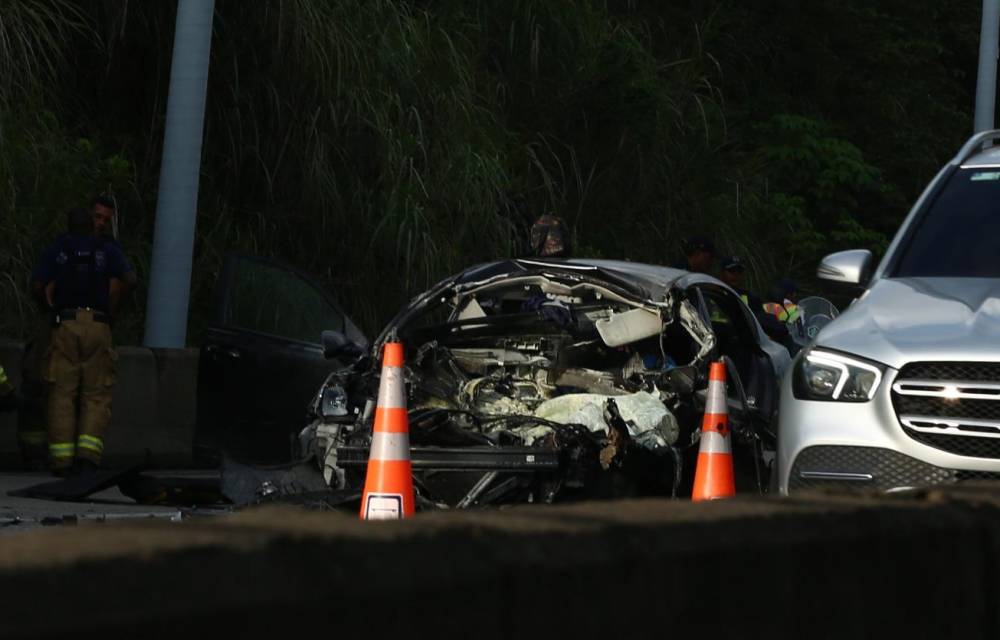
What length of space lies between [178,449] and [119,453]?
467 millimetres

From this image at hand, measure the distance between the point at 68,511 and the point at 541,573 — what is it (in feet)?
28.3

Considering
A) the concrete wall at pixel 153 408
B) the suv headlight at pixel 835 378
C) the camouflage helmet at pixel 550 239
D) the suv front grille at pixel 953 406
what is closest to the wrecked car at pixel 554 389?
the suv headlight at pixel 835 378

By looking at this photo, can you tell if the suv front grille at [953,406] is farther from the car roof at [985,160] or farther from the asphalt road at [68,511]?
the asphalt road at [68,511]

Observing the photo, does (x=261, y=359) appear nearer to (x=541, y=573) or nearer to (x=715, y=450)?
(x=715, y=450)

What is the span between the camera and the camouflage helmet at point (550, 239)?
40.7ft

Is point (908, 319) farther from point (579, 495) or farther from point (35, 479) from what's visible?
point (35, 479)

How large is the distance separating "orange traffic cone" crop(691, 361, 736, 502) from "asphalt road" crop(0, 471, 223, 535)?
242 centimetres

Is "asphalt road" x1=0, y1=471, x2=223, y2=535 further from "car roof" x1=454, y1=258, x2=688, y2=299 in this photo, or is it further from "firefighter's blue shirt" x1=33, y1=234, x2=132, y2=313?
"car roof" x1=454, y1=258, x2=688, y2=299

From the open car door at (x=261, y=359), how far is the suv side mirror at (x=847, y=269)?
3.86 meters

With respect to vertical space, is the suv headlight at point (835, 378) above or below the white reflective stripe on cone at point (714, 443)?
above

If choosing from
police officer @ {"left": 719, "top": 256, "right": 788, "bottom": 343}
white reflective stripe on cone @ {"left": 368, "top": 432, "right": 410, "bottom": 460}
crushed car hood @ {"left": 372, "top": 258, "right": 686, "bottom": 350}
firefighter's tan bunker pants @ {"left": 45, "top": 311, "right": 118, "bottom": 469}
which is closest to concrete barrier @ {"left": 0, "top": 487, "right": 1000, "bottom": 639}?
white reflective stripe on cone @ {"left": 368, "top": 432, "right": 410, "bottom": 460}

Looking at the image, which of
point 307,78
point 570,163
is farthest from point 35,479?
point 570,163

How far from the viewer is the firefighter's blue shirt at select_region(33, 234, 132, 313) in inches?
537

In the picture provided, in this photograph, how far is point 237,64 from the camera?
2003 centimetres
